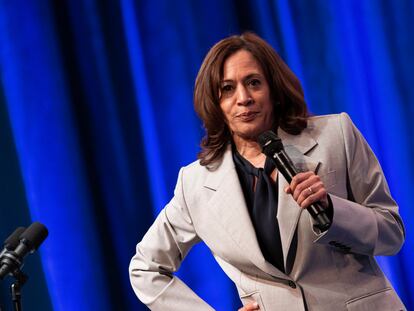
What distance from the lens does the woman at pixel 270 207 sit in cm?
185

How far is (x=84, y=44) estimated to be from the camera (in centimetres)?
301

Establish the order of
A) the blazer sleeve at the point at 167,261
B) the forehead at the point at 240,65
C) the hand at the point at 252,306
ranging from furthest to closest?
the blazer sleeve at the point at 167,261 < the forehead at the point at 240,65 < the hand at the point at 252,306

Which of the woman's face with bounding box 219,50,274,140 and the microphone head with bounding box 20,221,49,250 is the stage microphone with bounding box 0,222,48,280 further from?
the woman's face with bounding box 219,50,274,140

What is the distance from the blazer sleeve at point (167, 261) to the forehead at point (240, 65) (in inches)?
16.3

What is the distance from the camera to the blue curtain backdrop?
9.45ft

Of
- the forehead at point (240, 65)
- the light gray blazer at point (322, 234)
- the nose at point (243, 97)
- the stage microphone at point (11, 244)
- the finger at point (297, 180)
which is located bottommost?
the light gray blazer at point (322, 234)

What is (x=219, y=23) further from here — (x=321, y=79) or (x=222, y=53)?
(x=222, y=53)

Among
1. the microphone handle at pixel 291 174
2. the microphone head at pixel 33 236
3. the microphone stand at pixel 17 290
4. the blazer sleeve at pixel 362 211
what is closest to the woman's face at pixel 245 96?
the blazer sleeve at pixel 362 211

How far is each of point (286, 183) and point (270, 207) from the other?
90mm

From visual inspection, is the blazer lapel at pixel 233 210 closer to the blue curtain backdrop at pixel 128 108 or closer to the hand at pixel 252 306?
the hand at pixel 252 306

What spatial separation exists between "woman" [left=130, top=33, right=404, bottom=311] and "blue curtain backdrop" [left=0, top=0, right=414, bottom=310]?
0.71m

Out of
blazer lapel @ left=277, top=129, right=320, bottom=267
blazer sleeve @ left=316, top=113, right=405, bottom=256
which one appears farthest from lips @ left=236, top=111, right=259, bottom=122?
blazer sleeve @ left=316, top=113, right=405, bottom=256

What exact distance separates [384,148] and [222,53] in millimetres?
1161

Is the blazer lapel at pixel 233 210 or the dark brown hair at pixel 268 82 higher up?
the dark brown hair at pixel 268 82
